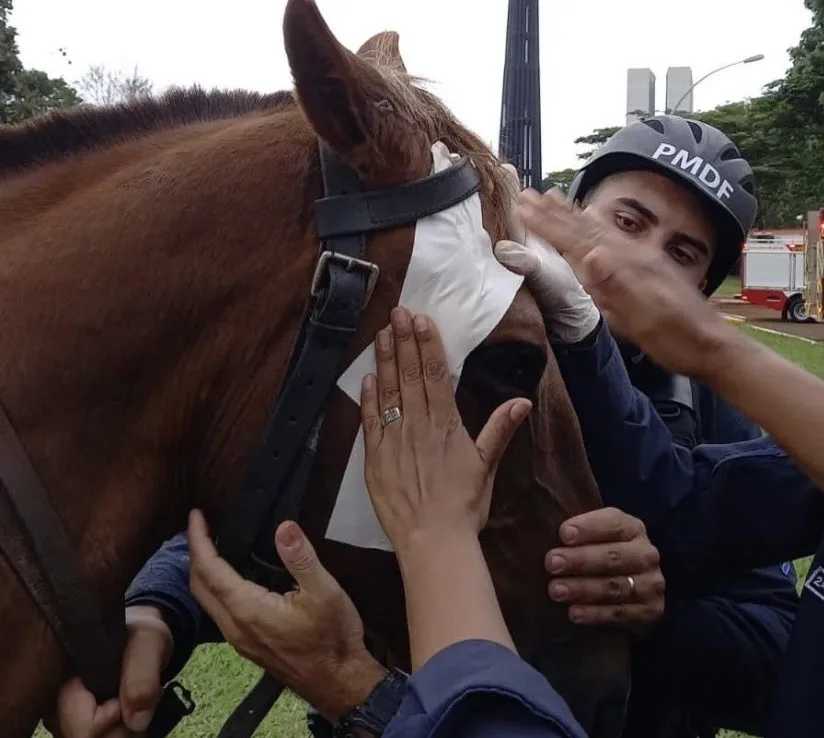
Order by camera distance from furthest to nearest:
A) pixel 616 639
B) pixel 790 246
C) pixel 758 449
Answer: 1. pixel 790 246
2. pixel 758 449
3. pixel 616 639

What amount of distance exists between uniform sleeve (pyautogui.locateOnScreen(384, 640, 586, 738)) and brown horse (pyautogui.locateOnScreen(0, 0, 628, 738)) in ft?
1.26

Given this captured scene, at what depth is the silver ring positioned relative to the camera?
1520 millimetres

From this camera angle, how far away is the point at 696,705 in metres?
2.36

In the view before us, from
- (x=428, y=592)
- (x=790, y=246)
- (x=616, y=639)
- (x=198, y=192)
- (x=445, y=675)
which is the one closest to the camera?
(x=445, y=675)

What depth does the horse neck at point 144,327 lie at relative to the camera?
4.78ft

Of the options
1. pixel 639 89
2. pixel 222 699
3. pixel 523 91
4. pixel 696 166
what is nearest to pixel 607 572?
pixel 696 166

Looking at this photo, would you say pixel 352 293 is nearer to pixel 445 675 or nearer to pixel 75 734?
pixel 445 675

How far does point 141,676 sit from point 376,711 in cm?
41

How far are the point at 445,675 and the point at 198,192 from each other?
2.91 ft

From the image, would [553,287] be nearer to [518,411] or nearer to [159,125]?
[518,411]

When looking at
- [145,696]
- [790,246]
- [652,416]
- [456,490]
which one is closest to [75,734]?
[145,696]

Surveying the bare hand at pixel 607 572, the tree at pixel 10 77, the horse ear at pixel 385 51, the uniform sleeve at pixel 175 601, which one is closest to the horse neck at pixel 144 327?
the horse ear at pixel 385 51

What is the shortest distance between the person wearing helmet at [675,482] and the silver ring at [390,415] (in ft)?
1.24

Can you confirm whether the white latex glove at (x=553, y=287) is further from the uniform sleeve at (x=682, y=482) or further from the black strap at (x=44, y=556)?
the black strap at (x=44, y=556)
